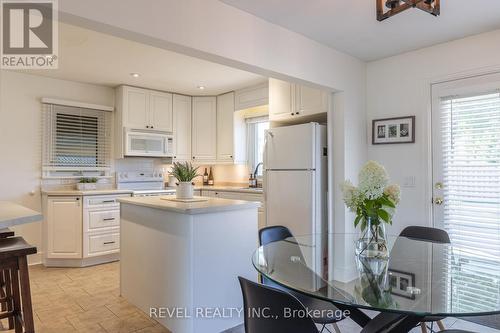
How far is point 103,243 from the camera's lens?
4043 millimetres

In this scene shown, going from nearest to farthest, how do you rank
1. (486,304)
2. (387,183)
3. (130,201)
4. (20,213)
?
(486,304)
(387,183)
(20,213)
(130,201)

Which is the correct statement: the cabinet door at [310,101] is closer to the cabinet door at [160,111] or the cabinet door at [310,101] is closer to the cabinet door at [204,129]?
the cabinet door at [204,129]

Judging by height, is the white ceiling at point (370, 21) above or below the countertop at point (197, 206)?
above

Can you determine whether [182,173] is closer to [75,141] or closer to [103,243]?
[103,243]

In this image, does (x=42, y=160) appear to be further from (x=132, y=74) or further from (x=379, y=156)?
(x=379, y=156)

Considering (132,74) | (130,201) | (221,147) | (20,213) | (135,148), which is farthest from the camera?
(221,147)

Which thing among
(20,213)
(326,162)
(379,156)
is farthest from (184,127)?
(20,213)

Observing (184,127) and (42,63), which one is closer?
(42,63)

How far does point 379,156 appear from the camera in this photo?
11.3 feet

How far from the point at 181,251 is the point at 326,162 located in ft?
6.27

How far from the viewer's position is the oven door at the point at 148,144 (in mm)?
4492

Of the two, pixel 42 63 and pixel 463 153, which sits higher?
pixel 42 63

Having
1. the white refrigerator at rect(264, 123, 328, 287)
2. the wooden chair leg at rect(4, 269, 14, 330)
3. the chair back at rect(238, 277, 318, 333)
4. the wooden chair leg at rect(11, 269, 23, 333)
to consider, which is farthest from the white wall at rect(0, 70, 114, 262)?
the chair back at rect(238, 277, 318, 333)

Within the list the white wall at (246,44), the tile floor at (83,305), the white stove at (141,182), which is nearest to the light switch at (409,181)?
the white wall at (246,44)
